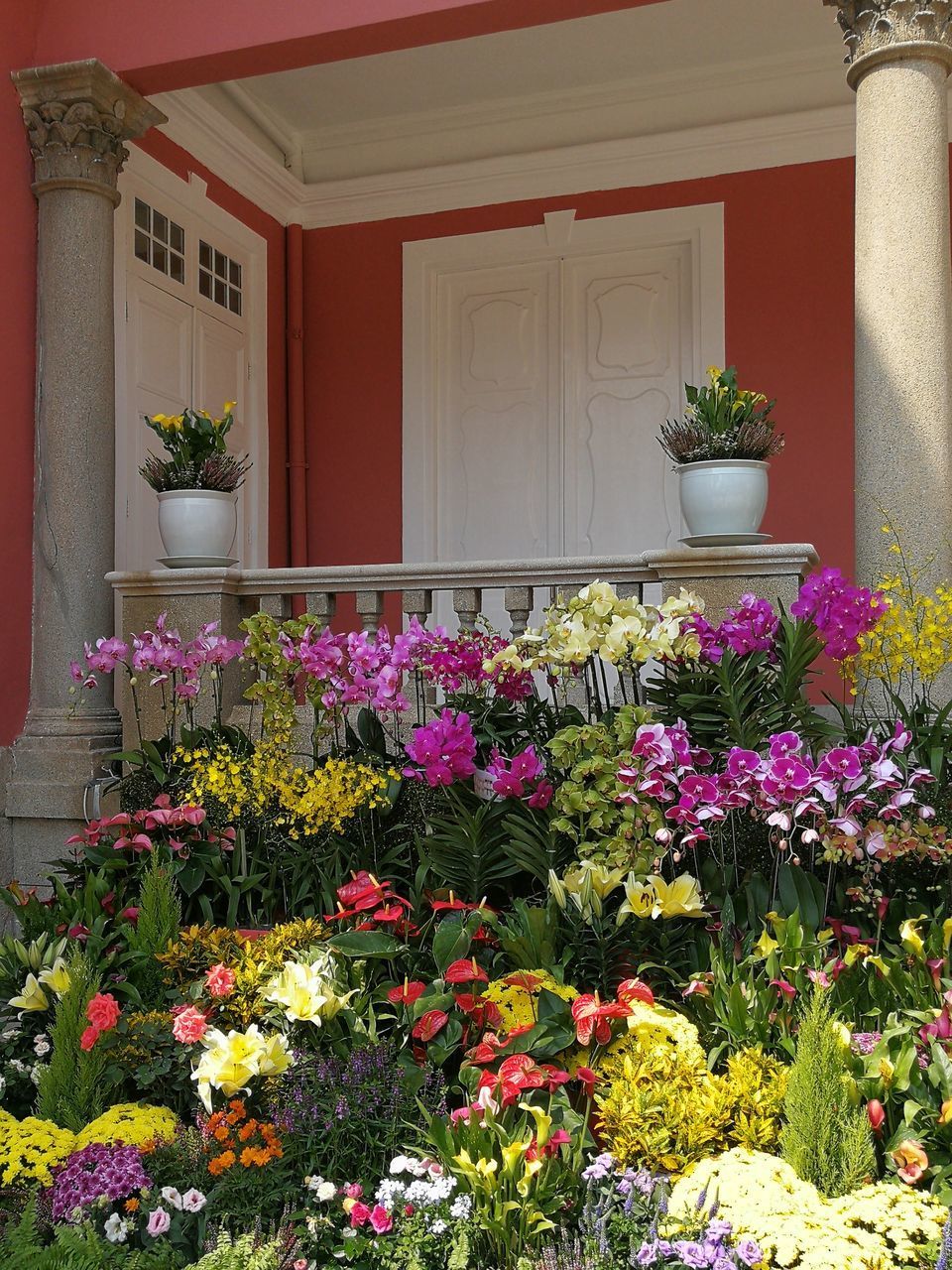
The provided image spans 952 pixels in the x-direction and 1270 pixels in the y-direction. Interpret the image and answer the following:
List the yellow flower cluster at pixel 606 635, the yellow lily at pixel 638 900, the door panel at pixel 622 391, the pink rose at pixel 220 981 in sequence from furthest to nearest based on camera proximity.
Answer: the door panel at pixel 622 391
the yellow flower cluster at pixel 606 635
the yellow lily at pixel 638 900
the pink rose at pixel 220 981

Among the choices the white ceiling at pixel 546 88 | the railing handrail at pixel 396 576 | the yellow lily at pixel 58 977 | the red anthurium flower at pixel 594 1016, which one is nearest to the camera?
the red anthurium flower at pixel 594 1016

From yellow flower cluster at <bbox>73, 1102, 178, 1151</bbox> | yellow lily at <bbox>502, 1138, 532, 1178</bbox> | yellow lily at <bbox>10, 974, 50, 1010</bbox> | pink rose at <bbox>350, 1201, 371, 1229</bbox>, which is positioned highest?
yellow lily at <bbox>10, 974, 50, 1010</bbox>

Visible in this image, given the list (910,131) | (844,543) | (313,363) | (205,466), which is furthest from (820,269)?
(205,466)

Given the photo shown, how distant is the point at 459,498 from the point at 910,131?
3.65m

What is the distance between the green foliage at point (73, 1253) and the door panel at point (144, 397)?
406 centimetres

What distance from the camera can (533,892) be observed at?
3277 millimetres

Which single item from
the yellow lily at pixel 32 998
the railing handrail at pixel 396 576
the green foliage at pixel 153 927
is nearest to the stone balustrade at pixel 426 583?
the railing handrail at pixel 396 576

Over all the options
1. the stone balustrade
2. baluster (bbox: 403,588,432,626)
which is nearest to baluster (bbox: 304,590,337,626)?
the stone balustrade

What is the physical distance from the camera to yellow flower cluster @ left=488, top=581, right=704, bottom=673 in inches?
120

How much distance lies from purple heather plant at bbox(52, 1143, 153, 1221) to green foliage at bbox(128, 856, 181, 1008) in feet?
2.24

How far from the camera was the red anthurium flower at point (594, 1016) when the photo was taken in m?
2.31

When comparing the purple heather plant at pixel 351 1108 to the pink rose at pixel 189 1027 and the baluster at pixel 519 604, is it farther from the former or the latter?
the baluster at pixel 519 604

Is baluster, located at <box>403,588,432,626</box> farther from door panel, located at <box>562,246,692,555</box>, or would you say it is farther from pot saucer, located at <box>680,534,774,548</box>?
door panel, located at <box>562,246,692,555</box>

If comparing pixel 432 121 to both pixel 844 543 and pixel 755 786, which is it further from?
pixel 755 786
